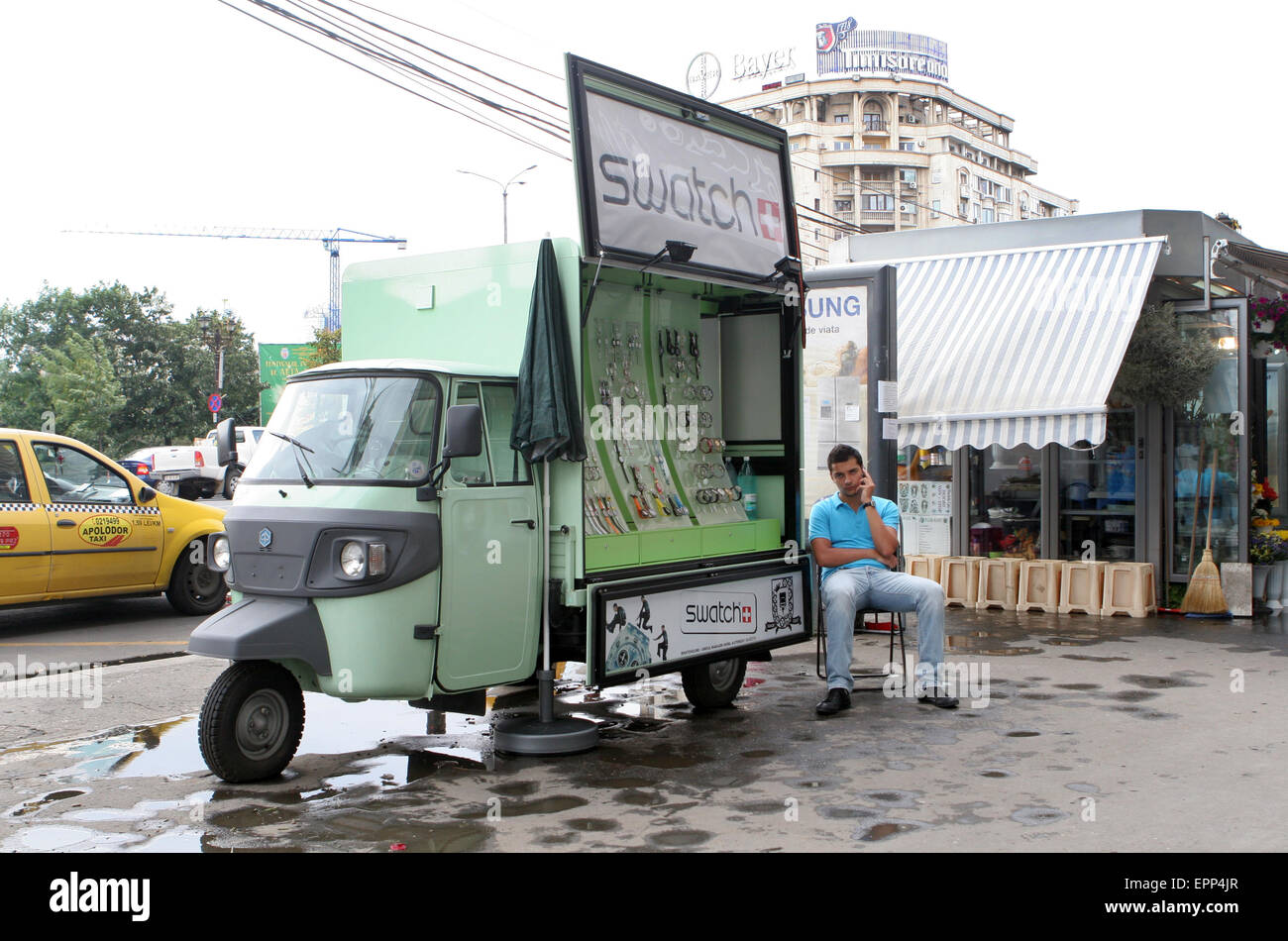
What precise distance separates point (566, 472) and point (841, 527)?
7.96ft

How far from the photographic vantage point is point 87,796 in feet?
18.7

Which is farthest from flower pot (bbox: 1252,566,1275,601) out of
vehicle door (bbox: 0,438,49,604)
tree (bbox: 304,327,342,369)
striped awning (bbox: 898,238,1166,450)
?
tree (bbox: 304,327,342,369)

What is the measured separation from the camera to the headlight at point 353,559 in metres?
5.66

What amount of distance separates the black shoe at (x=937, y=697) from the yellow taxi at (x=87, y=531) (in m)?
7.42

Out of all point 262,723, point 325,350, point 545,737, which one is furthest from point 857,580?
point 325,350

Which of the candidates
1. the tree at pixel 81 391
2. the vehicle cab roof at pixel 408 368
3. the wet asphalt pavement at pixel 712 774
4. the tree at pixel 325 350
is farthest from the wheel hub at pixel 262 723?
the tree at pixel 81 391

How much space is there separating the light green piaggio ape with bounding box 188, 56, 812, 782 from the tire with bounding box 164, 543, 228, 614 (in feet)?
14.4

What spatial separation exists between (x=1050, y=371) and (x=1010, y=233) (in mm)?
2547

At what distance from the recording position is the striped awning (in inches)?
422

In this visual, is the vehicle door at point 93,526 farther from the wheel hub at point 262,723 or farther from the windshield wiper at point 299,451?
the wheel hub at point 262,723

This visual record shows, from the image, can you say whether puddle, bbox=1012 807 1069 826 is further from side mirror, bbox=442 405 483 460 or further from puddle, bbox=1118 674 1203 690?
puddle, bbox=1118 674 1203 690

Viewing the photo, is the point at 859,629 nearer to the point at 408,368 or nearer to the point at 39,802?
the point at 408,368
